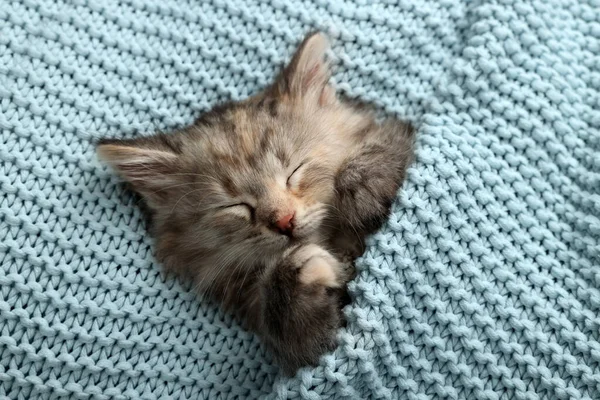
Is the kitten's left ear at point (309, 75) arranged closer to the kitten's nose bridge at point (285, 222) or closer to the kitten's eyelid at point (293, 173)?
the kitten's eyelid at point (293, 173)

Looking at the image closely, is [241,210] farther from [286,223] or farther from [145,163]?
[145,163]

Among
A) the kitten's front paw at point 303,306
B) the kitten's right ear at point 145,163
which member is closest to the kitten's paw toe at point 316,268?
the kitten's front paw at point 303,306

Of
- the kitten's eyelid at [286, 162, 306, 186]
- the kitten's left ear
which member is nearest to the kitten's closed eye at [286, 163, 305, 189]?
the kitten's eyelid at [286, 162, 306, 186]

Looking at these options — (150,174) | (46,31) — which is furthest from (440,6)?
(46,31)

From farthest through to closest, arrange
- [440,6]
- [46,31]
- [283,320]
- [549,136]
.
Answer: [440,6] → [46,31] → [549,136] → [283,320]

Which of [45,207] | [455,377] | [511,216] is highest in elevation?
[511,216]

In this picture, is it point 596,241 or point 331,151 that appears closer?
point 596,241

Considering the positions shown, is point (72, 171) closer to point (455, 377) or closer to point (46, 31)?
point (46, 31)
